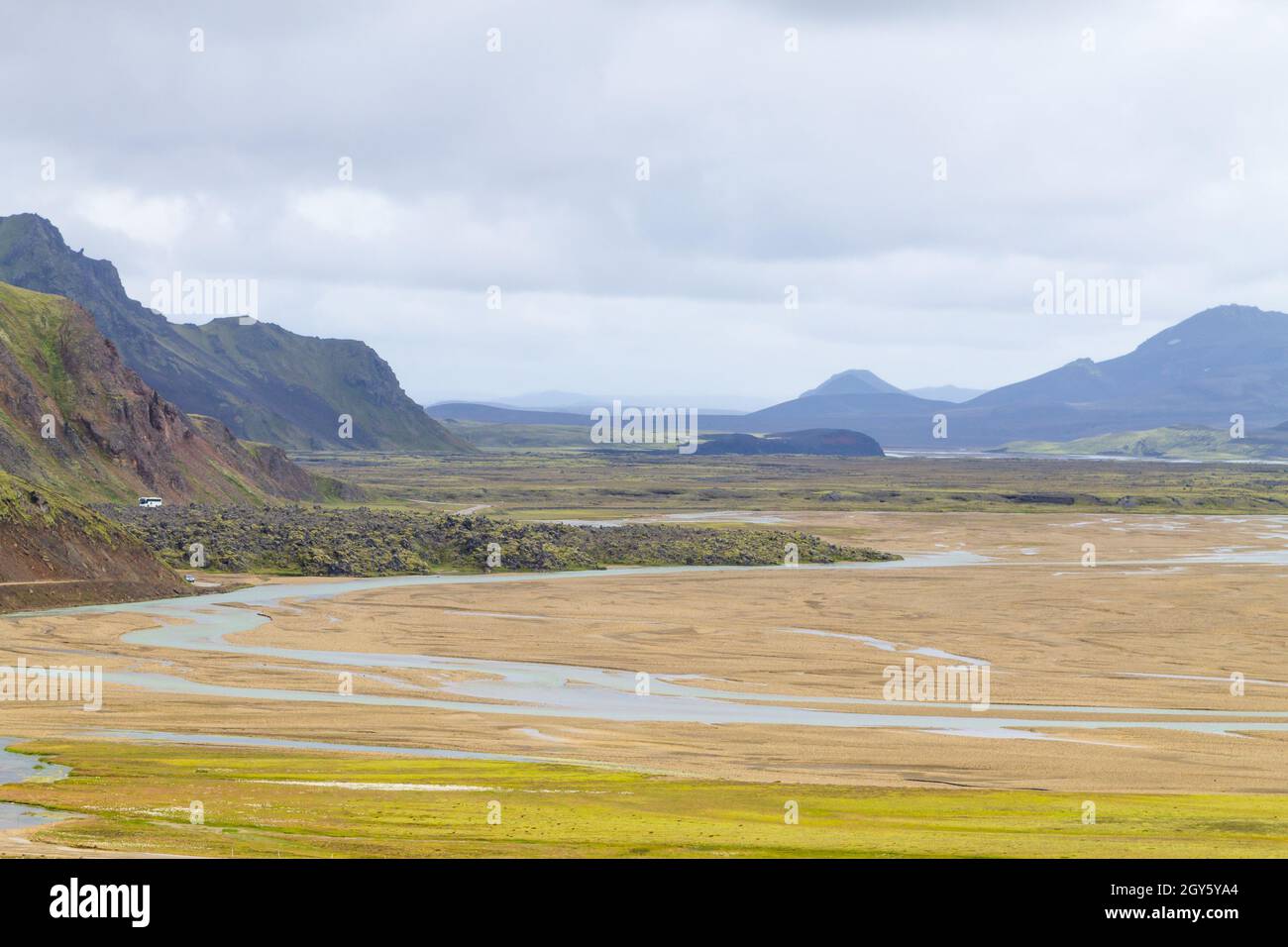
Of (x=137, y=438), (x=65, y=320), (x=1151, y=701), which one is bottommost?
(x=1151, y=701)

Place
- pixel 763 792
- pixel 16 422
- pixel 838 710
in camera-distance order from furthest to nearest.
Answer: pixel 16 422 < pixel 838 710 < pixel 763 792

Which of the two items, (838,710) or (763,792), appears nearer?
(763,792)

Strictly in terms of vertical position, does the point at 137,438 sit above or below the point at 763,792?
above

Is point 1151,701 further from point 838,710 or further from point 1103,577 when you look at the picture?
point 1103,577
